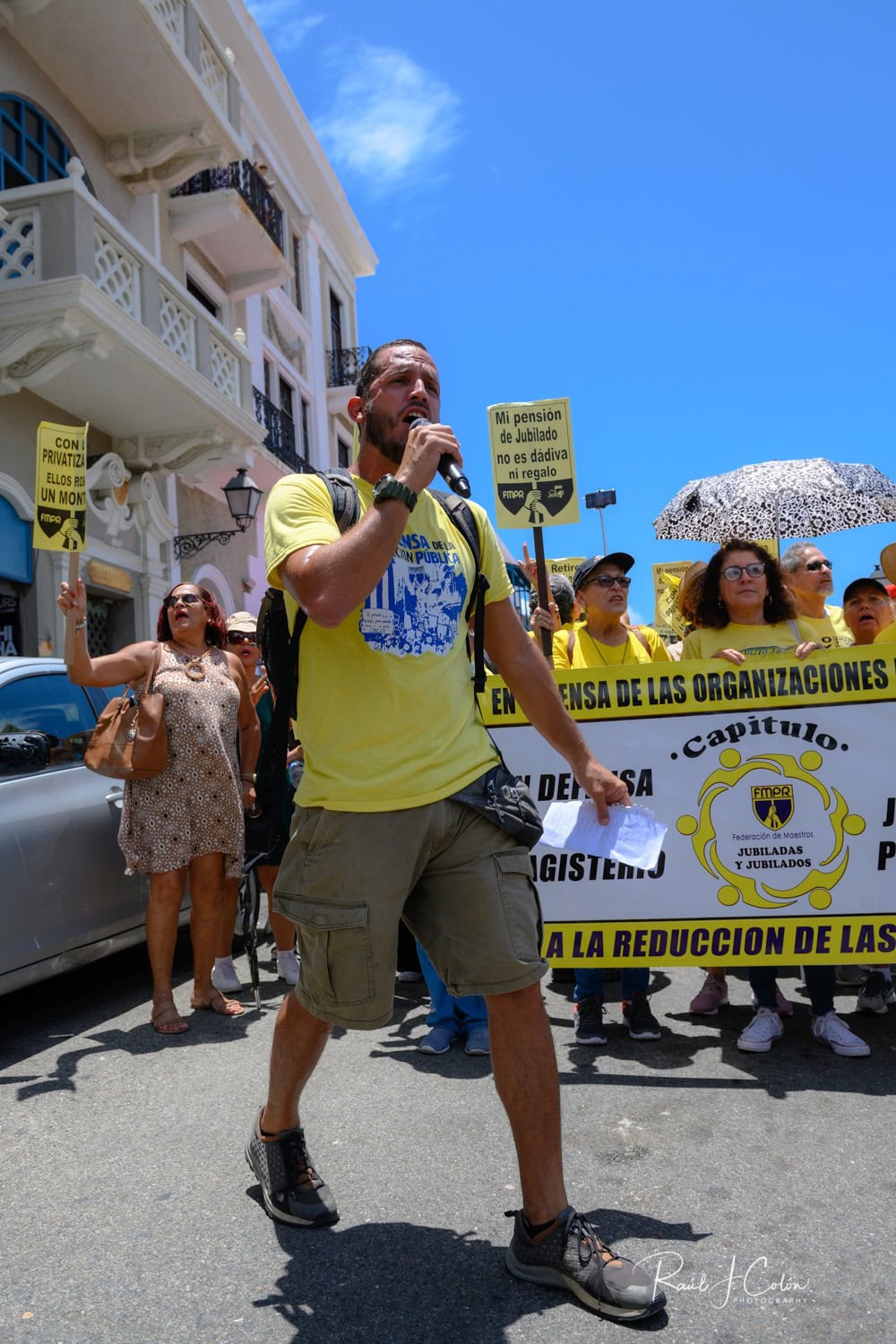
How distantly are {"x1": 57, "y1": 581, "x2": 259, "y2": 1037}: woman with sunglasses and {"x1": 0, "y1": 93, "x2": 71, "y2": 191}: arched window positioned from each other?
8.51 m

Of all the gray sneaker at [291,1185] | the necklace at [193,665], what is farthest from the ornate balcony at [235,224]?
the gray sneaker at [291,1185]

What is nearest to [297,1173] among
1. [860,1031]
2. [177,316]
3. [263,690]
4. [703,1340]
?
[703,1340]

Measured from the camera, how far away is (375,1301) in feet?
7.61

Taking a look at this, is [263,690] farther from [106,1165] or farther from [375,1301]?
[375,1301]

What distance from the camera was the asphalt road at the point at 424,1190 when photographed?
2273 millimetres

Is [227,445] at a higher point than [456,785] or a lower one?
higher

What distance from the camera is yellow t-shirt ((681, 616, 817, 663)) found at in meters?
4.59

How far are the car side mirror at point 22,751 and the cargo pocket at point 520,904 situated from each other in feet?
8.62

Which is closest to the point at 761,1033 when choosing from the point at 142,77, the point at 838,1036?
the point at 838,1036

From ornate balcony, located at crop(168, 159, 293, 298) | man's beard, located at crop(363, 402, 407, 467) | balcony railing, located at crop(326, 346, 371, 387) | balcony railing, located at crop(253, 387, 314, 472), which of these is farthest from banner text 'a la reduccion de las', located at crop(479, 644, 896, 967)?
balcony railing, located at crop(326, 346, 371, 387)

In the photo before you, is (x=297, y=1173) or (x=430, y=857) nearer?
(x=430, y=857)

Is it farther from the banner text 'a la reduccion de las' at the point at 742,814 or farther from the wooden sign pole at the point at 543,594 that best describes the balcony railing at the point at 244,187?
the banner text 'a la reduccion de las' at the point at 742,814

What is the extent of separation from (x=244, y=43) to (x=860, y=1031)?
20183 mm

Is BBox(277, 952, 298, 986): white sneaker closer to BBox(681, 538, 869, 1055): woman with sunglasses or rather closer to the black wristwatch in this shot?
BBox(681, 538, 869, 1055): woman with sunglasses
